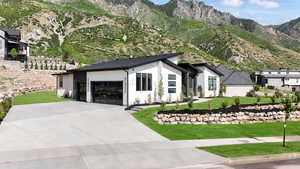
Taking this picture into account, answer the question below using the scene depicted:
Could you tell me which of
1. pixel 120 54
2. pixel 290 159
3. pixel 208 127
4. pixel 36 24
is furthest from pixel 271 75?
pixel 36 24

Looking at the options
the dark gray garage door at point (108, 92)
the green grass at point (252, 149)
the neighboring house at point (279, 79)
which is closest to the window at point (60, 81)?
the dark gray garage door at point (108, 92)

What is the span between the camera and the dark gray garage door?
28847 mm

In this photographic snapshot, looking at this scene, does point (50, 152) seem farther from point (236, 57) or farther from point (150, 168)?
point (236, 57)

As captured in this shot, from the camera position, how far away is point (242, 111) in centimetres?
2172

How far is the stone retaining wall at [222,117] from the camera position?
2014 centimetres

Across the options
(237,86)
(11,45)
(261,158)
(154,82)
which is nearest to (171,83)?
(154,82)

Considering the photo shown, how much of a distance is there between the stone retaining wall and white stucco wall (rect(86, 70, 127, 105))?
862 centimetres

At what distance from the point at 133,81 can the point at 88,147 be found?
15674 mm

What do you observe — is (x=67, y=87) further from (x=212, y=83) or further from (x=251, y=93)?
(x=251, y=93)

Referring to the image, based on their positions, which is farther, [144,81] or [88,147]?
[144,81]

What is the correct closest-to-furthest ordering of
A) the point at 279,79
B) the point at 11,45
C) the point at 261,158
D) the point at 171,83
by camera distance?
the point at 261,158 → the point at 171,83 → the point at 11,45 → the point at 279,79

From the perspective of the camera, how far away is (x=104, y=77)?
30.6 m

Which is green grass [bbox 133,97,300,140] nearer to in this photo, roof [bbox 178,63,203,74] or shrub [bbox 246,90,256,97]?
roof [bbox 178,63,203,74]

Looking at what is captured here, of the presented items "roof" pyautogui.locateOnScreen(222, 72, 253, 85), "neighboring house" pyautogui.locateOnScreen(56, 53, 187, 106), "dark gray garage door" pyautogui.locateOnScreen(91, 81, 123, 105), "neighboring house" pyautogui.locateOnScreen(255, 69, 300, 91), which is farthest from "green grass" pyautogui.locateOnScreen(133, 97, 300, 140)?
"neighboring house" pyautogui.locateOnScreen(255, 69, 300, 91)
